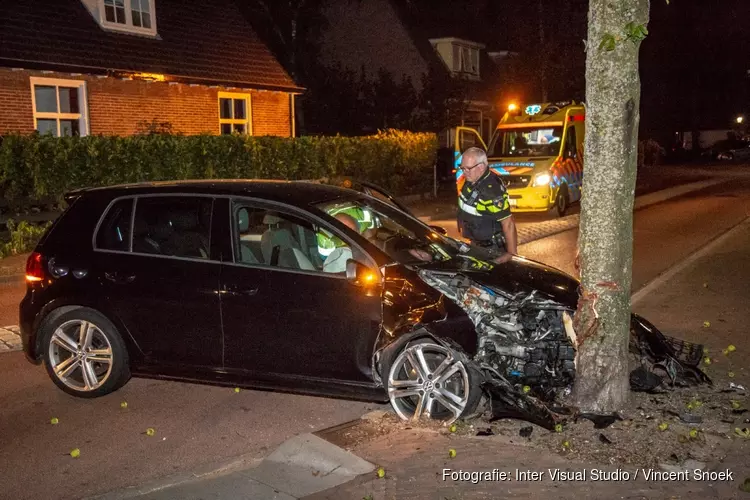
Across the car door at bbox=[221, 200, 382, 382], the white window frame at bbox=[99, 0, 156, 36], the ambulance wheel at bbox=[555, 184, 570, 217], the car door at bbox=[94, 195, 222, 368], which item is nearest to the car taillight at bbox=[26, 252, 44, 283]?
the car door at bbox=[94, 195, 222, 368]

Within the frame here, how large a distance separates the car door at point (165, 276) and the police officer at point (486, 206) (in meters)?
2.53

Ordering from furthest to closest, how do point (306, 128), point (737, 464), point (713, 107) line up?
point (713, 107) < point (306, 128) < point (737, 464)

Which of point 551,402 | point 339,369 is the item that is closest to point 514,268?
point 551,402

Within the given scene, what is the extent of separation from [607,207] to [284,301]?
2.25 metres

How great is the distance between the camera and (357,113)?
31297 mm

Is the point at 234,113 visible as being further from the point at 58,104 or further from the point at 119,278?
the point at 119,278

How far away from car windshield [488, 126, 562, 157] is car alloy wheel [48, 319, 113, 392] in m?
14.6

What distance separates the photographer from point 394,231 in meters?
6.25

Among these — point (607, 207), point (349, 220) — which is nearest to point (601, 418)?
point (607, 207)

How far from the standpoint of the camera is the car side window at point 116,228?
19.5 feet

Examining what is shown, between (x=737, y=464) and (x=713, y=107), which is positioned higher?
(x=713, y=107)

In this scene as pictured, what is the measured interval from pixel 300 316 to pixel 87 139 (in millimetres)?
10929

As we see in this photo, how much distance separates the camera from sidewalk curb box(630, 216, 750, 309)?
9.12 m

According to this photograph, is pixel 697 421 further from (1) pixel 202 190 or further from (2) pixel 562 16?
(2) pixel 562 16
